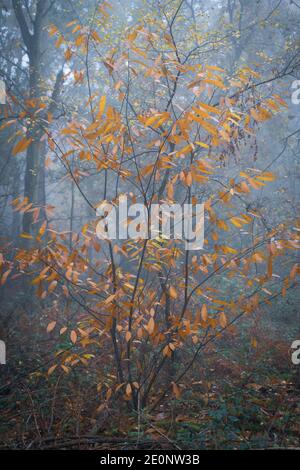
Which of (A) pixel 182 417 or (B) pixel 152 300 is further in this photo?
(A) pixel 182 417

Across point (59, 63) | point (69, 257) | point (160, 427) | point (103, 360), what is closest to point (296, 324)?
point (103, 360)

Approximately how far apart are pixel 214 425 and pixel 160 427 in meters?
0.52

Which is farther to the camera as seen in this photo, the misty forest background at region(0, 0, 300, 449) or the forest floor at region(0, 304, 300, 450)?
the forest floor at region(0, 304, 300, 450)

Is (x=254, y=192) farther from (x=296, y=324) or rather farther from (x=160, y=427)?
(x=160, y=427)

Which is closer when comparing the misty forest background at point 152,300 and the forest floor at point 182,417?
the misty forest background at point 152,300

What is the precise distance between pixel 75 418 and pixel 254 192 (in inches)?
724

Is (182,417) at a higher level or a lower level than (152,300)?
lower

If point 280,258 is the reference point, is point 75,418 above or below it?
below

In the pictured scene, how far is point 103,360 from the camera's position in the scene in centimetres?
552
